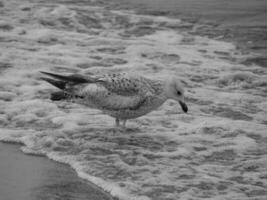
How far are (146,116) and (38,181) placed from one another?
257cm

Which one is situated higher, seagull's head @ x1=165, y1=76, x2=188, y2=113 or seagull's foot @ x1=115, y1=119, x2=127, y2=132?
seagull's head @ x1=165, y1=76, x2=188, y2=113

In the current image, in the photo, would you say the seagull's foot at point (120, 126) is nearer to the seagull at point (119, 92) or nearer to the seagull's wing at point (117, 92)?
the seagull at point (119, 92)

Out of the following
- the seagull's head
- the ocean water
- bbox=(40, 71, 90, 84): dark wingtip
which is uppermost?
bbox=(40, 71, 90, 84): dark wingtip

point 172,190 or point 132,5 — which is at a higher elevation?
point 172,190

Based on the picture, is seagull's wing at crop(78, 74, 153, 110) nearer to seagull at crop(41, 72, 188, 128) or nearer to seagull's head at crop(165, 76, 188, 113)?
seagull at crop(41, 72, 188, 128)

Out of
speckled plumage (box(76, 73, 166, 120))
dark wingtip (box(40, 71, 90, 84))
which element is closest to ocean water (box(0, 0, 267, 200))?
speckled plumage (box(76, 73, 166, 120))

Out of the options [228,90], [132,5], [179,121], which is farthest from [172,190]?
[132,5]

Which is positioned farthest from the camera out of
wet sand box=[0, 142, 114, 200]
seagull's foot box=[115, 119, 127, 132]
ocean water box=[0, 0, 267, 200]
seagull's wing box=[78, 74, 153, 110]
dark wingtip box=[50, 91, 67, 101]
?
seagull's foot box=[115, 119, 127, 132]

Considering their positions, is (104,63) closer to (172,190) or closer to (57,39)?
(57,39)

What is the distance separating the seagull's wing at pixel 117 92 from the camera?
6.97 metres

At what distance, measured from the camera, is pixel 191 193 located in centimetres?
535

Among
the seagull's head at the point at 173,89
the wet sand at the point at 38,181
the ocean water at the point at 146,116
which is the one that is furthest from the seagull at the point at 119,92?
the wet sand at the point at 38,181

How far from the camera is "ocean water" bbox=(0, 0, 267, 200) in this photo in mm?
5730

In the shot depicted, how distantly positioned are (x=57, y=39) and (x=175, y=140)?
5.27 meters
